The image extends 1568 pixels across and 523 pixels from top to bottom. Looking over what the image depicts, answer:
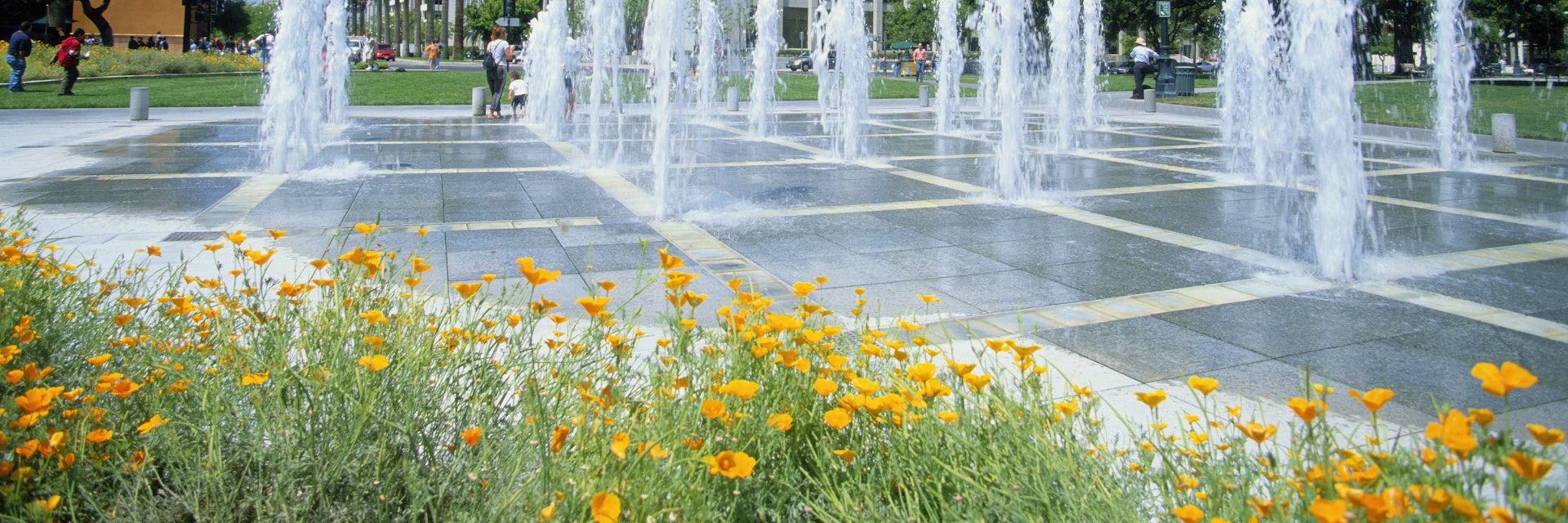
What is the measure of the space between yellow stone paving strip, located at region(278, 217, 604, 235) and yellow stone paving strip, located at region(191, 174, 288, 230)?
0.83 m

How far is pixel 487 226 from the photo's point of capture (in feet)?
27.5

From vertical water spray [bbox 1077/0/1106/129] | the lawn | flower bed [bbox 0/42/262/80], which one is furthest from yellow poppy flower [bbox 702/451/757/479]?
flower bed [bbox 0/42/262/80]

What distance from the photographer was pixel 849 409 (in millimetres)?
2525

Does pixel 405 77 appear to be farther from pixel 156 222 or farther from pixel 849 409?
pixel 849 409

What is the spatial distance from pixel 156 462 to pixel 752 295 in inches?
62.6

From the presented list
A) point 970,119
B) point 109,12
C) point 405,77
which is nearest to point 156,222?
point 970,119

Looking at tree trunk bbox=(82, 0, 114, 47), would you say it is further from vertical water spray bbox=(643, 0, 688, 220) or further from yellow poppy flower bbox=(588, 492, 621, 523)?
yellow poppy flower bbox=(588, 492, 621, 523)

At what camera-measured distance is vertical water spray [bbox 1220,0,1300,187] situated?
12.4 meters

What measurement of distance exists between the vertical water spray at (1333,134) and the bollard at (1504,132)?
760 centimetres

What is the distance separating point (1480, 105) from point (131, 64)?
36.4 meters

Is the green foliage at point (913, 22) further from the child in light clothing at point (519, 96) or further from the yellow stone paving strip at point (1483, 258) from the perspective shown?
the yellow stone paving strip at point (1483, 258)

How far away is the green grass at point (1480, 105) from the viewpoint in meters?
18.1

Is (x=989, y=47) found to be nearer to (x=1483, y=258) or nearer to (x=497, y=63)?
(x=497, y=63)

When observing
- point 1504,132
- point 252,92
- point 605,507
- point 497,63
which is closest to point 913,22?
point 252,92
